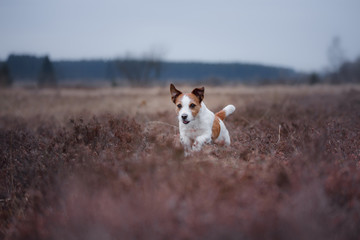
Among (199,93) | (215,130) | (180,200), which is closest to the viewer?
(180,200)

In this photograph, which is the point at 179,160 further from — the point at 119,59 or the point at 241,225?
the point at 119,59

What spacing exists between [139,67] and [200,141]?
213 feet

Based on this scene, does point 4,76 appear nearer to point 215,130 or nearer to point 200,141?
point 215,130

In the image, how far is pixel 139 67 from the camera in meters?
67.6

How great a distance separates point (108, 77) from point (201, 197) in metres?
96.4

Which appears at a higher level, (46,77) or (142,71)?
(142,71)

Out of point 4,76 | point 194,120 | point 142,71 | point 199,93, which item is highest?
point 142,71

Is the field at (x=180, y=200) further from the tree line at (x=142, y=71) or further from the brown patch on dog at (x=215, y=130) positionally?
the tree line at (x=142, y=71)

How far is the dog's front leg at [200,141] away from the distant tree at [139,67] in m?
62.7

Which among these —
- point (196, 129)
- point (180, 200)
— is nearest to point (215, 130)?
point (196, 129)

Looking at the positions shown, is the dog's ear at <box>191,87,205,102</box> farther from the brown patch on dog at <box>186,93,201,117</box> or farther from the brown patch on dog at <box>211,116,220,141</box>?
the brown patch on dog at <box>211,116,220,141</box>

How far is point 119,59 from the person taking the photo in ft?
224

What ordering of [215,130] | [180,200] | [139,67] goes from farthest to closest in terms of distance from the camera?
[139,67] < [215,130] < [180,200]

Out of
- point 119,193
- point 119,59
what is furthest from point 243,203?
point 119,59
